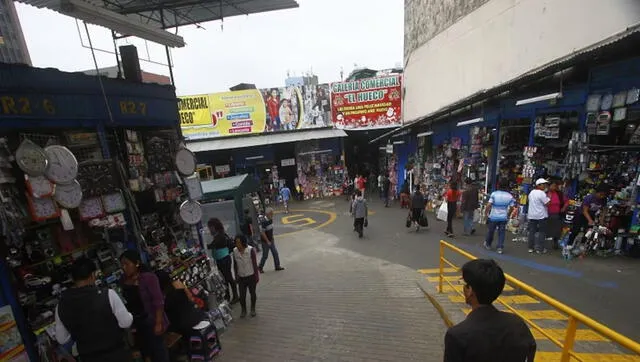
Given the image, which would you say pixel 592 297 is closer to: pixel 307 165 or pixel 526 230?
pixel 526 230

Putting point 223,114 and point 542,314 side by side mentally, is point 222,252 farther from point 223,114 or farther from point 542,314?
point 223,114

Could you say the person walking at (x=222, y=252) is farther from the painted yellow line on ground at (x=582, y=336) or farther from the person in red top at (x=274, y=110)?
the person in red top at (x=274, y=110)

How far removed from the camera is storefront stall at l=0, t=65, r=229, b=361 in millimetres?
3002

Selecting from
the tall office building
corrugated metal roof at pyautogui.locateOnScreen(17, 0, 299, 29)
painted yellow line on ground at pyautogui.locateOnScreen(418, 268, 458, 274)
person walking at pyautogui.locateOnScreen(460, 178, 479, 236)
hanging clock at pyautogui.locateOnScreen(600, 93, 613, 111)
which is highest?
corrugated metal roof at pyautogui.locateOnScreen(17, 0, 299, 29)

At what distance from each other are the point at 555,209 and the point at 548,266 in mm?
1450

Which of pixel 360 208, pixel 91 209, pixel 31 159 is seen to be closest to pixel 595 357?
pixel 91 209

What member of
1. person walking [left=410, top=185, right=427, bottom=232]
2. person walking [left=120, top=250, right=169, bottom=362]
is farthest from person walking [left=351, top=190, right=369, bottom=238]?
person walking [left=120, top=250, right=169, bottom=362]

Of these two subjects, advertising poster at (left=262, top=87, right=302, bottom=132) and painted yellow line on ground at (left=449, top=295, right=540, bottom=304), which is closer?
painted yellow line on ground at (left=449, top=295, right=540, bottom=304)

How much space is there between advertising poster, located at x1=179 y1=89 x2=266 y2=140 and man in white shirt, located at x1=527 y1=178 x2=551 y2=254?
1421cm


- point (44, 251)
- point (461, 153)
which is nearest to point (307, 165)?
point (461, 153)

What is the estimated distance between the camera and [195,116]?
17547 millimetres

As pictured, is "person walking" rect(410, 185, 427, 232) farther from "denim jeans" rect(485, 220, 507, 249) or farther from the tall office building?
the tall office building

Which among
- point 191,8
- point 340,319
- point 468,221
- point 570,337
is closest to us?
point 570,337

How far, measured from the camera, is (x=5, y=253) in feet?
9.57
